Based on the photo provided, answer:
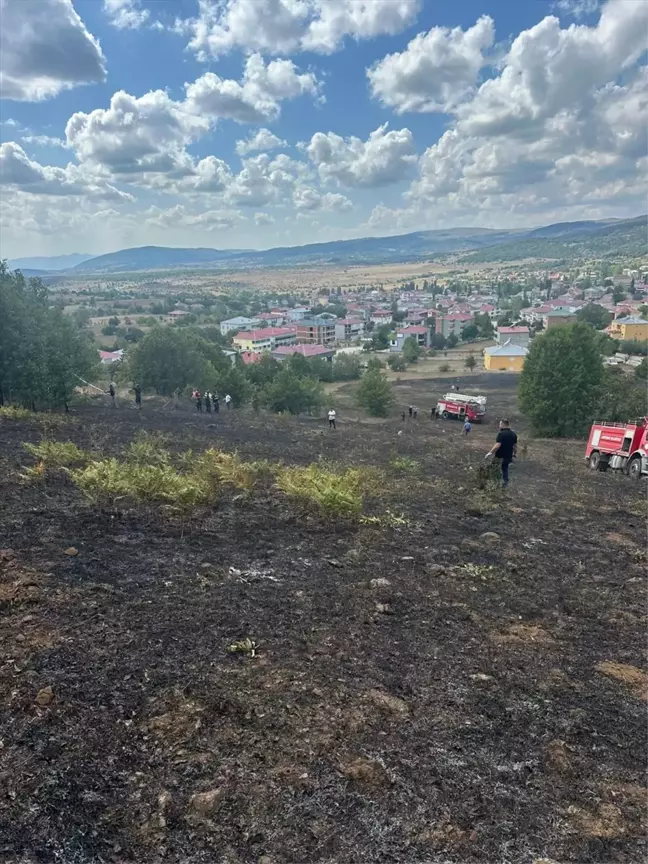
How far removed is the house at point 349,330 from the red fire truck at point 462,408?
345ft

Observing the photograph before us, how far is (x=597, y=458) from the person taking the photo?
1786 cm

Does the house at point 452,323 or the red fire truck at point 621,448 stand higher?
the red fire truck at point 621,448

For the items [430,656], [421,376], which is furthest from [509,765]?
[421,376]

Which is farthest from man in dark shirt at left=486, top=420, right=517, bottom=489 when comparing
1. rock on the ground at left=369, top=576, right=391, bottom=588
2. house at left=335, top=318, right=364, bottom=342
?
house at left=335, top=318, right=364, bottom=342

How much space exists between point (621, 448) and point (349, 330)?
14018 cm

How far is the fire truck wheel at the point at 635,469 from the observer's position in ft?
52.0

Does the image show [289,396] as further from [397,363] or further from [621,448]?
[397,363]

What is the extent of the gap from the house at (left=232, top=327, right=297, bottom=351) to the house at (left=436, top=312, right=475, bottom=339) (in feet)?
118

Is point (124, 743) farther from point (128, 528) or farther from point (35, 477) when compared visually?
point (35, 477)

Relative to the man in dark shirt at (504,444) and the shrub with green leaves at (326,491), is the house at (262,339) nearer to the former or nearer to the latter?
the man in dark shirt at (504,444)

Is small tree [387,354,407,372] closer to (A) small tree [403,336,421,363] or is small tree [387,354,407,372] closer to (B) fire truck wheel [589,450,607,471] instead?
(A) small tree [403,336,421,363]

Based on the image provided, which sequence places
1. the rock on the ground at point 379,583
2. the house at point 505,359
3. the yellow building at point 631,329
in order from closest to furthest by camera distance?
the rock on the ground at point 379,583
the house at point 505,359
the yellow building at point 631,329

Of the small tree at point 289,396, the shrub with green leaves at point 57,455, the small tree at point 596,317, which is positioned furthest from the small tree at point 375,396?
the small tree at point 596,317

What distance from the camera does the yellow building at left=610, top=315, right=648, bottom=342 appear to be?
106 m
